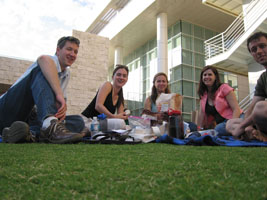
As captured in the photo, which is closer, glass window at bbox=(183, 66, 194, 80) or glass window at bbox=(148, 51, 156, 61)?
glass window at bbox=(183, 66, 194, 80)

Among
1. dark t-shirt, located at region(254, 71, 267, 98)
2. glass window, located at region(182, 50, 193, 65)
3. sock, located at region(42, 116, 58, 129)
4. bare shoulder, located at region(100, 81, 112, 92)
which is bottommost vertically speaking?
sock, located at region(42, 116, 58, 129)

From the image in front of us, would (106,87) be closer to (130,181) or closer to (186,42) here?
(130,181)

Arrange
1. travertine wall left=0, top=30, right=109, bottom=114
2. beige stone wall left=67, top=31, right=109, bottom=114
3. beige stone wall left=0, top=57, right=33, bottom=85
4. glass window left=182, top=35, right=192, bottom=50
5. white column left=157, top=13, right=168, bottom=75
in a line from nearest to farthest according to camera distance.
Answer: beige stone wall left=0, top=57, right=33, bottom=85 < travertine wall left=0, top=30, right=109, bottom=114 < beige stone wall left=67, top=31, right=109, bottom=114 < white column left=157, top=13, right=168, bottom=75 < glass window left=182, top=35, right=192, bottom=50

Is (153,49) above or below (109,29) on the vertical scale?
below

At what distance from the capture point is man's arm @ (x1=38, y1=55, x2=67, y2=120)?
5.71ft

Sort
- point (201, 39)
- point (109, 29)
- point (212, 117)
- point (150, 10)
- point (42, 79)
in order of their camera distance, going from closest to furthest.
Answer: point (42, 79)
point (212, 117)
point (150, 10)
point (201, 39)
point (109, 29)

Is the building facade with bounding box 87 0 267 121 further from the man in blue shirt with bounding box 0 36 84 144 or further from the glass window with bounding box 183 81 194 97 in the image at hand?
the man in blue shirt with bounding box 0 36 84 144

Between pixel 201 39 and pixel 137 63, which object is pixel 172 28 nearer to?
pixel 201 39

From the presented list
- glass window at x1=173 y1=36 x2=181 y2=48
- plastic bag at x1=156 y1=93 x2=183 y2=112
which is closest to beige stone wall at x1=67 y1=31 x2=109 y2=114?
glass window at x1=173 y1=36 x2=181 y2=48

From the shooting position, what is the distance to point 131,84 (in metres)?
14.3

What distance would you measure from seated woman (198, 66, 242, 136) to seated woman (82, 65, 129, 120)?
1.06m

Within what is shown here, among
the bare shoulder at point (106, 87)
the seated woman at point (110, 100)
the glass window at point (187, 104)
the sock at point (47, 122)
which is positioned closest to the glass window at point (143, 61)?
the glass window at point (187, 104)

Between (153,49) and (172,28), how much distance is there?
1.58 metres

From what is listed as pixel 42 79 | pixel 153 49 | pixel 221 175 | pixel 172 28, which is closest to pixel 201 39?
pixel 172 28
